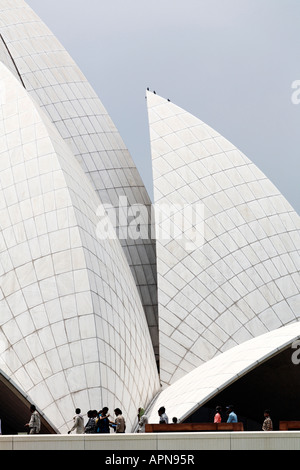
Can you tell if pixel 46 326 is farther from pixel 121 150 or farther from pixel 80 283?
pixel 121 150

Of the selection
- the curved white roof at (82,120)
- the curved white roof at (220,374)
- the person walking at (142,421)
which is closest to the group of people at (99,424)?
the person walking at (142,421)

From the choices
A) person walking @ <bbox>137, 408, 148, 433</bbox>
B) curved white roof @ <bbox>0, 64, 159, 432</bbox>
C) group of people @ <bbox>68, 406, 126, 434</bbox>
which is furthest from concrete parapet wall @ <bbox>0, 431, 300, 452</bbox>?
person walking @ <bbox>137, 408, 148, 433</bbox>

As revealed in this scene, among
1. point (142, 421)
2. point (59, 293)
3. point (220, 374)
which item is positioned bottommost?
point (142, 421)

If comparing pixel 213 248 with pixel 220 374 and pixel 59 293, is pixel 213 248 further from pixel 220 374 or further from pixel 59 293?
pixel 59 293

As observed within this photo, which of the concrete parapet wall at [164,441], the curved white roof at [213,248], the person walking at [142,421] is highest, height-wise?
the curved white roof at [213,248]

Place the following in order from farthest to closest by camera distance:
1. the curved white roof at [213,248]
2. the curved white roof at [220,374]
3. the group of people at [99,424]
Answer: the curved white roof at [213,248] → the curved white roof at [220,374] → the group of people at [99,424]

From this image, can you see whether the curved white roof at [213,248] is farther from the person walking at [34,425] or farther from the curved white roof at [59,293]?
the person walking at [34,425]

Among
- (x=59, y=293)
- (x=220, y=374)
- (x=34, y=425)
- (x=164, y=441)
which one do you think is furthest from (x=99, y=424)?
(x=220, y=374)

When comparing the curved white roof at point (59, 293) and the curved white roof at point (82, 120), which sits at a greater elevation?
the curved white roof at point (82, 120)
